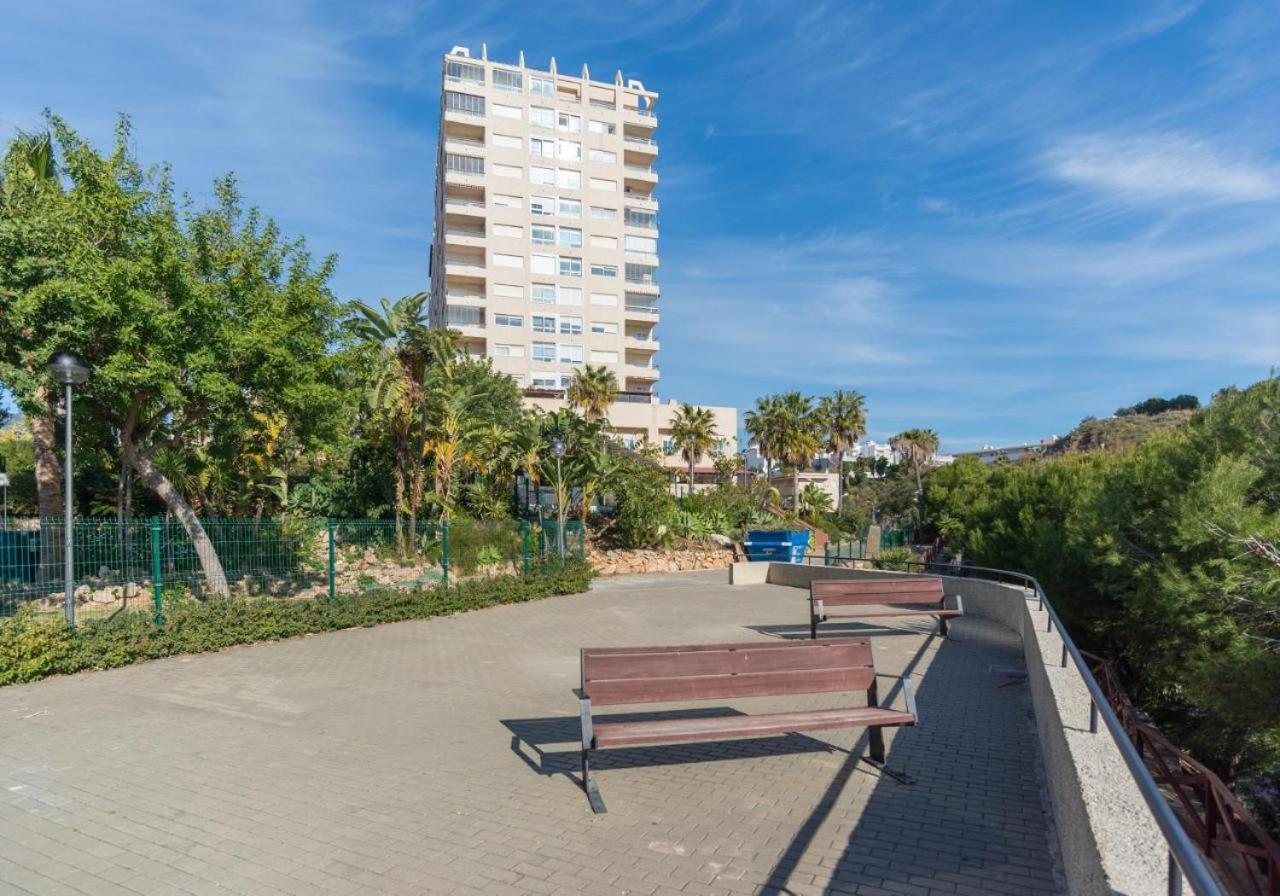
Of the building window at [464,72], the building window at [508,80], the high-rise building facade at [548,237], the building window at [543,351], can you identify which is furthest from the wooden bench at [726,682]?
the building window at [508,80]

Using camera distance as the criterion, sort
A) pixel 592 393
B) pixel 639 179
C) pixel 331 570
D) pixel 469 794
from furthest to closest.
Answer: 1. pixel 639 179
2. pixel 592 393
3. pixel 331 570
4. pixel 469 794

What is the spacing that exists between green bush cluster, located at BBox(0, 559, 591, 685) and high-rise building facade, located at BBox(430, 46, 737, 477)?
3600 centimetres

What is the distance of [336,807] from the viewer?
16.4 feet

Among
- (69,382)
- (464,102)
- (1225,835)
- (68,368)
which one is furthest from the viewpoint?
(464,102)

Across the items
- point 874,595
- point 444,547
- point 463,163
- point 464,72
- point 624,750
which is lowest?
point 624,750

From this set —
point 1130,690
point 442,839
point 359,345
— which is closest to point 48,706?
point 442,839

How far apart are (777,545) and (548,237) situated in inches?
1410

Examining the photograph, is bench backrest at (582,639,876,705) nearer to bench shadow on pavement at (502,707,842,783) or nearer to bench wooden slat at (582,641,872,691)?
bench wooden slat at (582,641,872,691)

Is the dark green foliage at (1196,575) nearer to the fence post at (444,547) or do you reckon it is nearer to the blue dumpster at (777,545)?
the fence post at (444,547)

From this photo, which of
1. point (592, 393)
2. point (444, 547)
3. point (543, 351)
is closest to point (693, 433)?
point (592, 393)

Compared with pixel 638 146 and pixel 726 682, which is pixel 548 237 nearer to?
pixel 638 146

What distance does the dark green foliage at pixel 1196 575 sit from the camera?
786 centimetres

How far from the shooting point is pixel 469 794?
207 inches

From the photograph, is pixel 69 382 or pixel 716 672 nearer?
pixel 716 672
